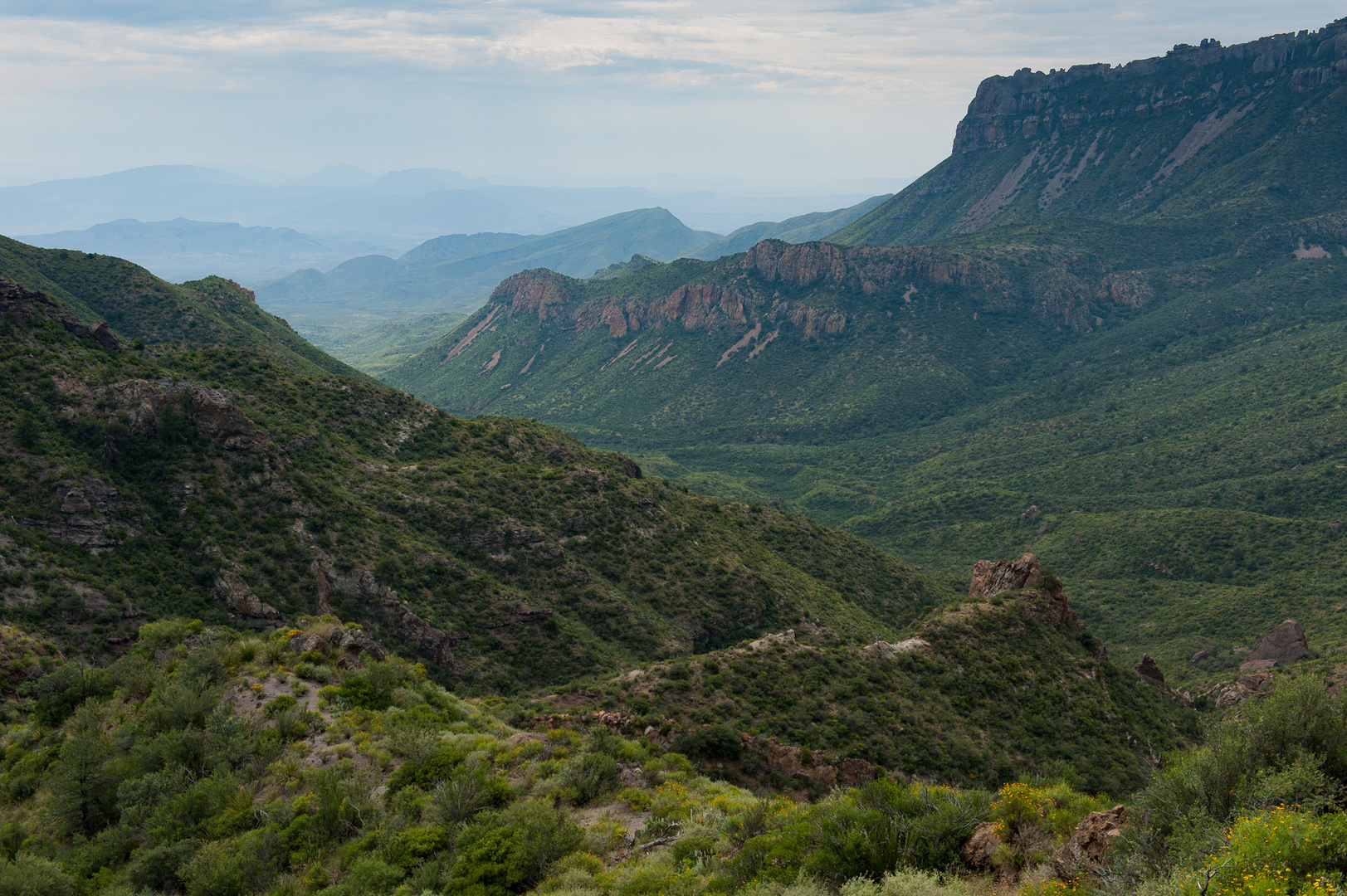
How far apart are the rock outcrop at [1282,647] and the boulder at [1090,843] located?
189 ft

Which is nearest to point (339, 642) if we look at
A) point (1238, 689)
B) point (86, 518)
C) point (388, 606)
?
point (388, 606)

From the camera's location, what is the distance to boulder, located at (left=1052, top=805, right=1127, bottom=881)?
1557 cm

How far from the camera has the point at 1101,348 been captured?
184m

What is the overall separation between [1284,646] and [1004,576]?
97.7 feet

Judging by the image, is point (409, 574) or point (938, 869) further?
point (409, 574)

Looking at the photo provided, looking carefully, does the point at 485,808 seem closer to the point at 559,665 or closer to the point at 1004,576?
the point at 559,665

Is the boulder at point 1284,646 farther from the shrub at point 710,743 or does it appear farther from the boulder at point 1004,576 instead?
the shrub at point 710,743

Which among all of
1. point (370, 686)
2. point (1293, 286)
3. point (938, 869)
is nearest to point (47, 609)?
point (370, 686)

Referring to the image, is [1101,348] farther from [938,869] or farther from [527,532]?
[938,869]

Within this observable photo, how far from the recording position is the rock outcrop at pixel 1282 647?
5847cm

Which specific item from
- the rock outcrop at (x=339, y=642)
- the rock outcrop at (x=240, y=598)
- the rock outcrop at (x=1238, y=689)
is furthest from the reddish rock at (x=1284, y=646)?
the rock outcrop at (x=240, y=598)

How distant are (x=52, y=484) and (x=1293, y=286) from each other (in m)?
247

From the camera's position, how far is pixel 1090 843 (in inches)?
642

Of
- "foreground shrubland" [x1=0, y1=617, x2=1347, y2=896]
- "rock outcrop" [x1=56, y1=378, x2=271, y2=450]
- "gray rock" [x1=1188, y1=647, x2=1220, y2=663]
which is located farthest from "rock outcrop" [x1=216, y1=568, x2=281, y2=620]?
"gray rock" [x1=1188, y1=647, x2=1220, y2=663]
